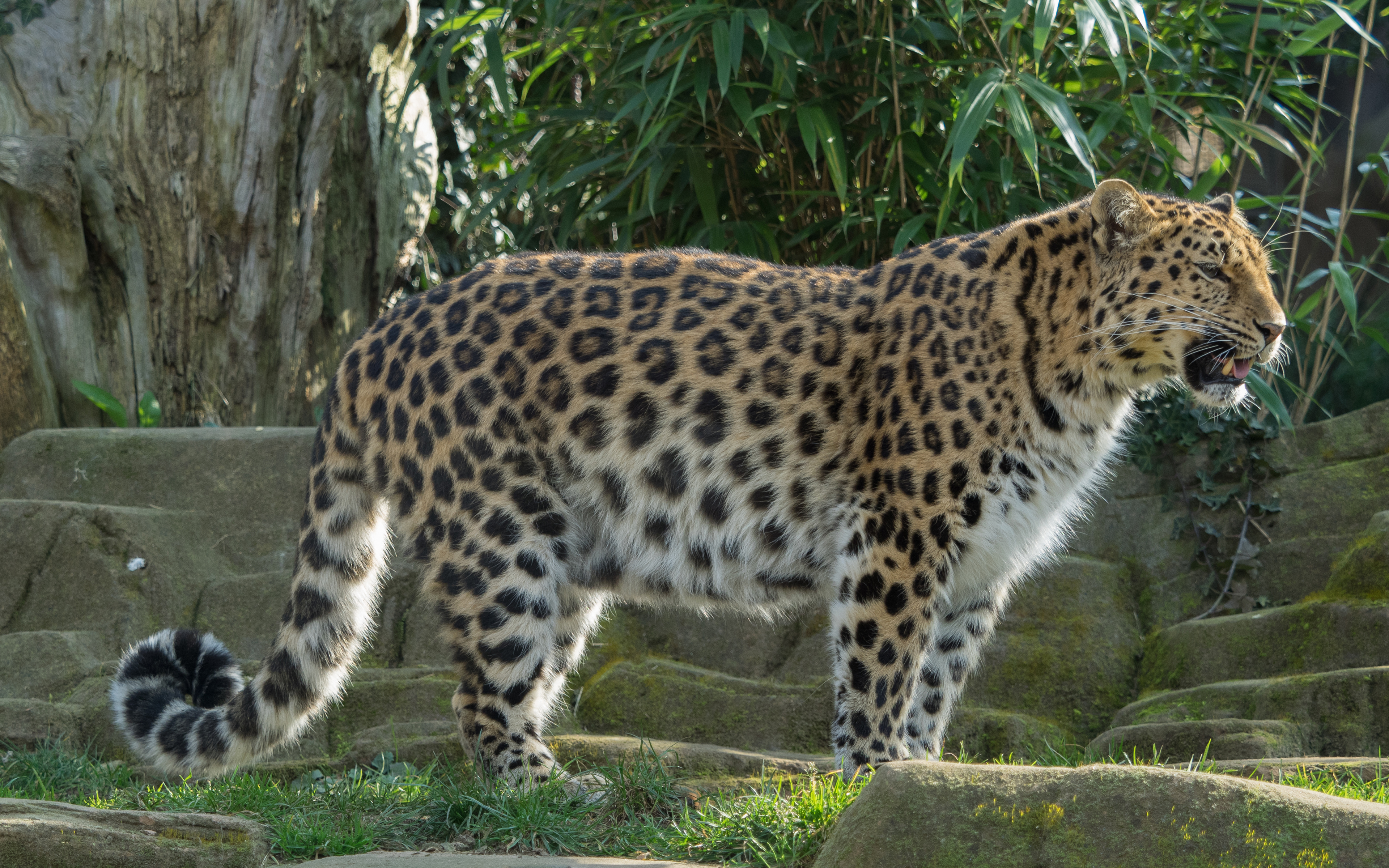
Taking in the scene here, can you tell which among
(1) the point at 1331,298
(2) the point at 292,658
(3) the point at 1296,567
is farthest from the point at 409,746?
(1) the point at 1331,298

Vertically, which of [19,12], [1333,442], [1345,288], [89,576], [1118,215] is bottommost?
[89,576]

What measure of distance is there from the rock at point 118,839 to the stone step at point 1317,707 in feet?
11.8

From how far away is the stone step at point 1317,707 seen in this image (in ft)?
17.1

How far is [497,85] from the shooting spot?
24.0 ft

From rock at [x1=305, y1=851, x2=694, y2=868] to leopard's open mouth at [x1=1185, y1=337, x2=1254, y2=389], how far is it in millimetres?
2437

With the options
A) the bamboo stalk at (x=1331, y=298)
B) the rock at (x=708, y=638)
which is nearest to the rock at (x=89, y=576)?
the rock at (x=708, y=638)

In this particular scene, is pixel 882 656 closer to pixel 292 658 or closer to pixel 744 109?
pixel 292 658

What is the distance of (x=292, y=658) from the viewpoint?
16.1ft

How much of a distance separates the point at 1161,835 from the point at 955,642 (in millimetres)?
1923

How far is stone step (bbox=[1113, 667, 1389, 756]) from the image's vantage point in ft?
17.1

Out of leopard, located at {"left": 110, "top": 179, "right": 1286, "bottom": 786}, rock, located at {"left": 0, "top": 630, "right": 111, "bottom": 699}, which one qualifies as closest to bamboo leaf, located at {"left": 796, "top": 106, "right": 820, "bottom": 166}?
leopard, located at {"left": 110, "top": 179, "right": 1286, "bottom": 786}

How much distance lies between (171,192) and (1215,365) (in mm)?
6488

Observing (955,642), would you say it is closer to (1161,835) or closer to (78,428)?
(1161,835)

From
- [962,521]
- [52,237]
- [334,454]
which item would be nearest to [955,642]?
[962,521]
